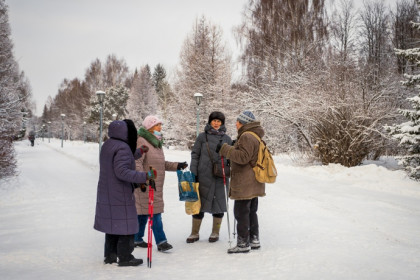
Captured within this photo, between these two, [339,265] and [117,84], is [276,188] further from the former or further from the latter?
[117,84]

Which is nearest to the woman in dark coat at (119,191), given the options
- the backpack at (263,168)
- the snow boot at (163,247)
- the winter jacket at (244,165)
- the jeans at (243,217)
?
the snow boot at (163,247)

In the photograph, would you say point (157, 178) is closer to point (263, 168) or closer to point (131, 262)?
point (131, 262)

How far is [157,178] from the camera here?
4.52 m

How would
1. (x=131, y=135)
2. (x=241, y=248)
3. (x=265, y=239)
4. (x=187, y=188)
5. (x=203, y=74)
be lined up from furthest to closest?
1. (x=203, y=74)
2. (x=265, y=239)
3. (x=187, y=188)
4. (x=241, y=248)
5. (x=131, y=135)

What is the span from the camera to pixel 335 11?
2395 cm

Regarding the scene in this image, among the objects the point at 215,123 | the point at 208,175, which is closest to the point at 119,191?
the point at 208,175

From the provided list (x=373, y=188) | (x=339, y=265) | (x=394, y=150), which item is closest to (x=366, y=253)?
(x=339, y=265)

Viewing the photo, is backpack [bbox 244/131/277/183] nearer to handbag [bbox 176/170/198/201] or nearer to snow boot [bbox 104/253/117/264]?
handbag [bbox 176/170/198/201]

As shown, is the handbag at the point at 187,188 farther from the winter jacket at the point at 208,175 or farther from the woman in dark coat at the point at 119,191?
the woman in dark coat at the point at 119,191

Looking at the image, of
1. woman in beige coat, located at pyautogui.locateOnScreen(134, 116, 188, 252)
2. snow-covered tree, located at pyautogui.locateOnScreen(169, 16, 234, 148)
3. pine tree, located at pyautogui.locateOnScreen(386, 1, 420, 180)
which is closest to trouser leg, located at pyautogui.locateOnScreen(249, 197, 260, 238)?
woman in beige coat, located at pyautogui.locateOnScreen(134, 116, 188, 252)

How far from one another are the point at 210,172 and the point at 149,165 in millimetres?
856

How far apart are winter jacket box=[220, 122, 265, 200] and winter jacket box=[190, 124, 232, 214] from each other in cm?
49

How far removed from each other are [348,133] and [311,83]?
13.2ft

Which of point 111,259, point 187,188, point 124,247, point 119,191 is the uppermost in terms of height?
point 119,191
